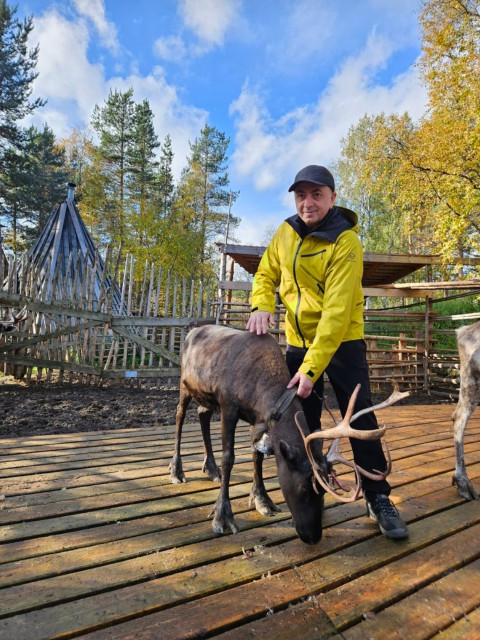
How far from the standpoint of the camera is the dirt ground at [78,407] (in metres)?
5.52

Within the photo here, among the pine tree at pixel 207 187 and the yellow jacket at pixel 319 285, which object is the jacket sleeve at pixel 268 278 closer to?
the yellow jacket at pixel 319 285

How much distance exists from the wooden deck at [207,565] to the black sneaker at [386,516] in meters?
0.07

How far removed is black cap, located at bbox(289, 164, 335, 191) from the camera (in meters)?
2.47

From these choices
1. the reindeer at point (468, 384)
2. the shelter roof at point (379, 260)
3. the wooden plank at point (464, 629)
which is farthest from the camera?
the shelter roof at point (379, 260)

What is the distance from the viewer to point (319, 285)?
2.62 meters

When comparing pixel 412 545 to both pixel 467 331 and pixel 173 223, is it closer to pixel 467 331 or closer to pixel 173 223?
pixel 467 331

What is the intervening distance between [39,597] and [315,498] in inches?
57.5

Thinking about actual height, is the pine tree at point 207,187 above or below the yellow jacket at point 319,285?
above

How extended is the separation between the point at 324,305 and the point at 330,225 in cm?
56

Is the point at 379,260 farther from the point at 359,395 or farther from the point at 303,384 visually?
the point at 303,384

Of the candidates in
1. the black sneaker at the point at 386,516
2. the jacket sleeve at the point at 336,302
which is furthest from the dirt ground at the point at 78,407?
the jacket sleeve at the point at 336,302

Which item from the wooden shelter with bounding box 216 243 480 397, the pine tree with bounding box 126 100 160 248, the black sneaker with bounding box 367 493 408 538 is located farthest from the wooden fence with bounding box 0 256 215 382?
the pine tree with bounding box 126 100 160 248

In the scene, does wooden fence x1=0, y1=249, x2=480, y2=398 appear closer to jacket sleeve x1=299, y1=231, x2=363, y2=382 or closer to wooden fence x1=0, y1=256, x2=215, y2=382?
wooden fence x1=0, y1=256, x2=215, y2=382

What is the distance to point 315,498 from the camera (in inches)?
86.3
